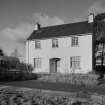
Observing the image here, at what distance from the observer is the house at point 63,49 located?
994 inches

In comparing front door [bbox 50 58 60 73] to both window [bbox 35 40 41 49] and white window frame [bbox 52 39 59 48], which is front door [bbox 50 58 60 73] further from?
window [bbox 35 40 41 49]

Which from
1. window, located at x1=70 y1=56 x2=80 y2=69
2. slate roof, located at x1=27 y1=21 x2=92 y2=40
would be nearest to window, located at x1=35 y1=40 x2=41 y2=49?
slate roof, located at x1=27 y1=21 x2=92 y2=40

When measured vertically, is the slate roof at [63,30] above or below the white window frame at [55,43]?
above

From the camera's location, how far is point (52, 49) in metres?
28.3

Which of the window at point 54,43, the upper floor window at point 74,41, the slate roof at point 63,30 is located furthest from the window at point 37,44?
the upper floor window at point 74,41

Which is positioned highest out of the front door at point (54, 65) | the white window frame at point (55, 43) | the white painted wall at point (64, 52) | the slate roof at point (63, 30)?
the slate roof at point (63, 30)

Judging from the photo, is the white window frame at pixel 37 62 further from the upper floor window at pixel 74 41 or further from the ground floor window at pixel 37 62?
the upper floor window at pixel 74 41

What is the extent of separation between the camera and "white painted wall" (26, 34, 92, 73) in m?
→ 25.0

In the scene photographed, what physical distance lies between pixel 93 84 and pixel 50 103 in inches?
368

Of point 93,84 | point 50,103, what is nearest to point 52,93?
point 50,103

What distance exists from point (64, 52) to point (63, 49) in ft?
1.62

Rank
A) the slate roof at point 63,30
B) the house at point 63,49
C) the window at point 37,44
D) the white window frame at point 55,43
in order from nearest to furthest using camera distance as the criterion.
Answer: the house at point 63,49, the slate roof at point 63,30, the white window frame at point 55,43, the window at point 37,44

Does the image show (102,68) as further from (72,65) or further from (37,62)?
(37,62)

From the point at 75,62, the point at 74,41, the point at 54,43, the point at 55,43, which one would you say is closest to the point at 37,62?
the point at 54,43
